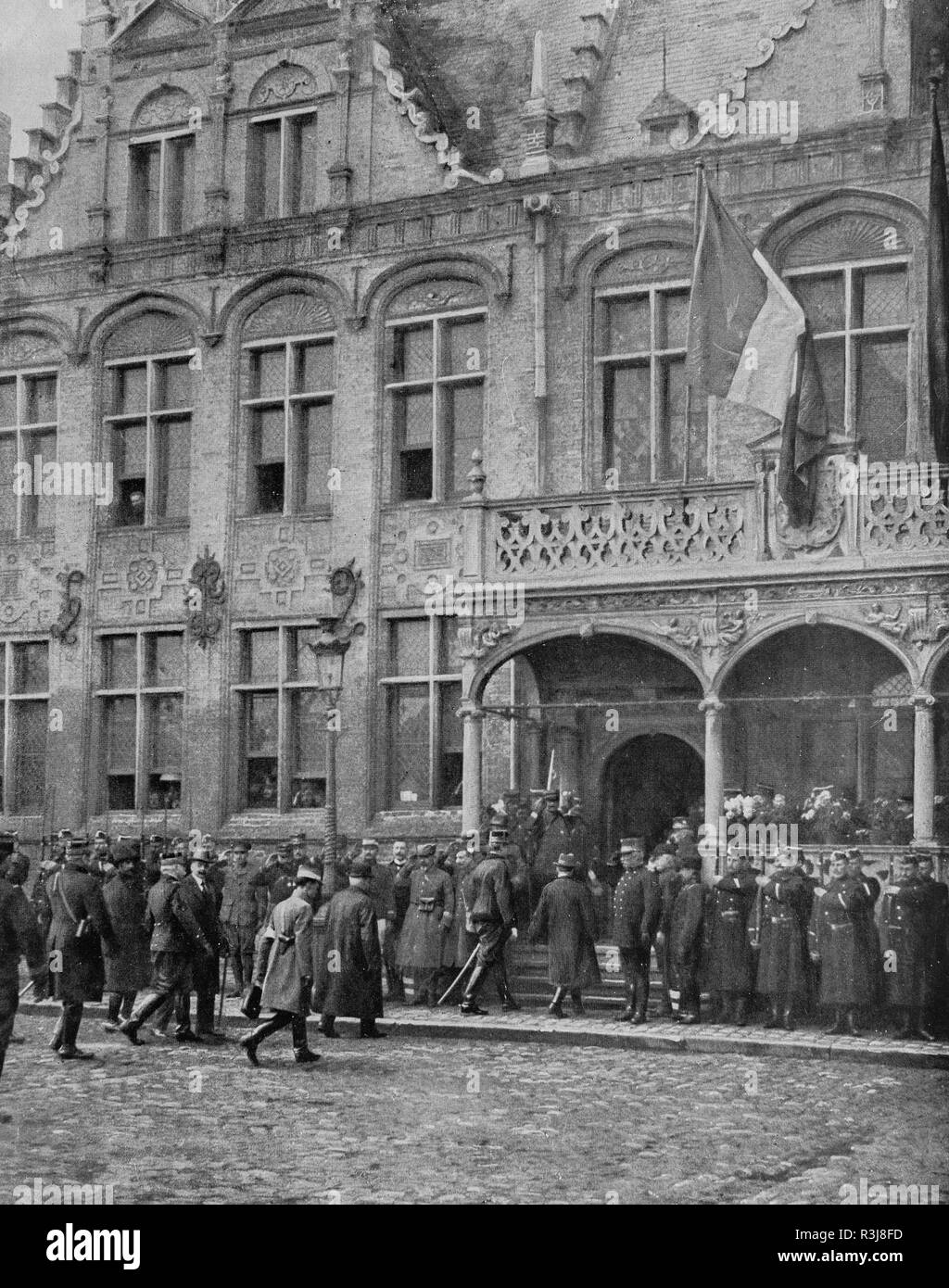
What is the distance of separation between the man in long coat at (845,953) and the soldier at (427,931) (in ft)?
12.9

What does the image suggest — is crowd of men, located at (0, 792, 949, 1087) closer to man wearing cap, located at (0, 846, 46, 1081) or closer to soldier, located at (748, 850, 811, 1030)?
soldier, located at (748, 850, 811, 1030)

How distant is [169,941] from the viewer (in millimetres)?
A: 15094

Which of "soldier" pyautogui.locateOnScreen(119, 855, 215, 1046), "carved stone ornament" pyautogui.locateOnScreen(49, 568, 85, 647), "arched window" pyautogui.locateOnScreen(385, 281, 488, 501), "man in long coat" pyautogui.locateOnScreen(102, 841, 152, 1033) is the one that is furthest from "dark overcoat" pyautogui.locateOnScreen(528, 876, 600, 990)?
"carved stone ornament" pyautogui.locateOnScreen(49, 568, 85, 647)

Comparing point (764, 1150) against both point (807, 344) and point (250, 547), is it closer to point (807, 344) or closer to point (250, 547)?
point (807, 344)

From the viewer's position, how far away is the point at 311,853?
22047 millimetres

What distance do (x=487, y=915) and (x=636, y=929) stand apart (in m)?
1.44

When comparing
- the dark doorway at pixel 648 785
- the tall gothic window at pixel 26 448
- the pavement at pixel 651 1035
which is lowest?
the pavement at pixel 651 1035

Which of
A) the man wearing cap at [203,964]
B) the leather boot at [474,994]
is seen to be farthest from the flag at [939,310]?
the man wearing cap at [203,964]

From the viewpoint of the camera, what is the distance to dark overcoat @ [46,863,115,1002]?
14.5 metres

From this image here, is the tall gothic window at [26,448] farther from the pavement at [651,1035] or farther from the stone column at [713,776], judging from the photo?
the stone column at [713,776]

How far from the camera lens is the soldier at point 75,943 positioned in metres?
14.5

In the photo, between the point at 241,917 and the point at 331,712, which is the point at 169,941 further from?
the point at 241,917

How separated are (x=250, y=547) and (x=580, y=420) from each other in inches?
184
